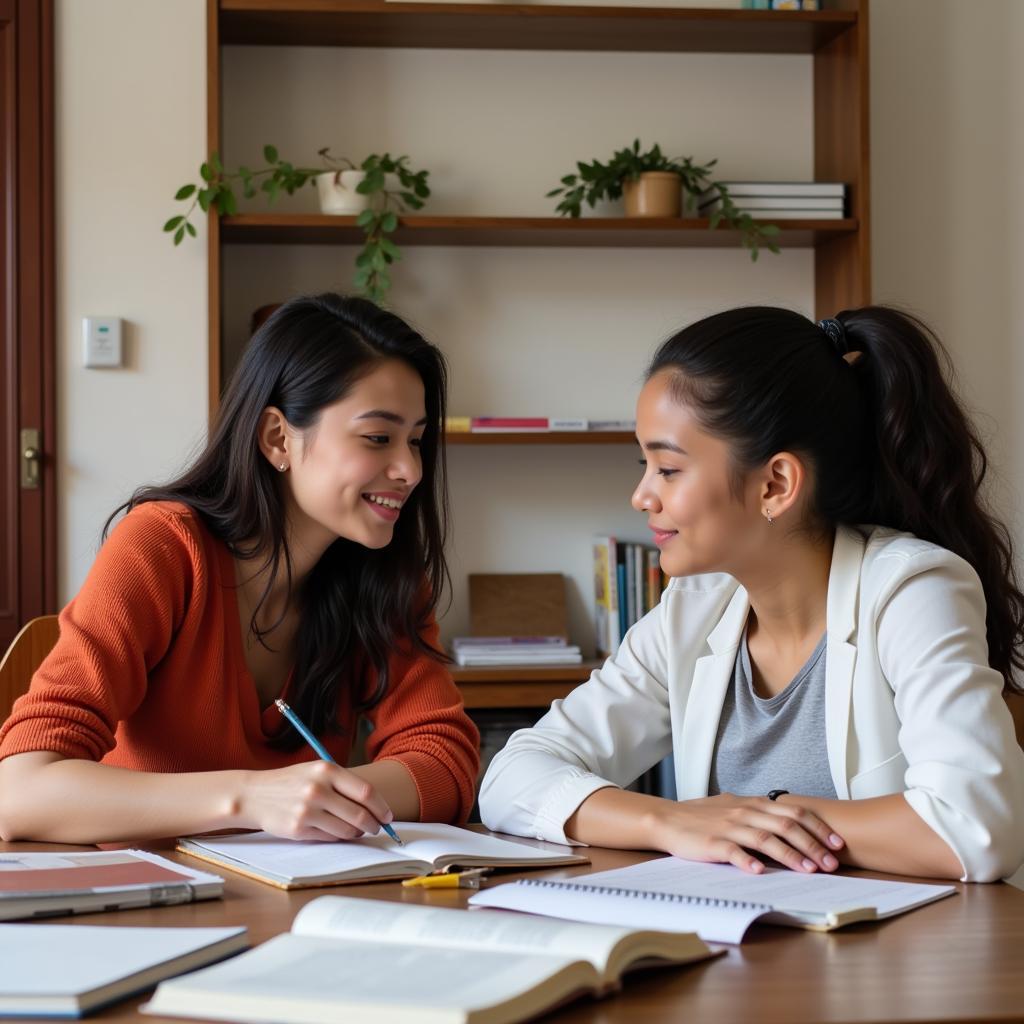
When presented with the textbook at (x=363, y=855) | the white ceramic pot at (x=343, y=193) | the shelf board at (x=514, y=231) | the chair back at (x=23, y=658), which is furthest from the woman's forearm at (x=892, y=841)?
the white ceramic pot at (x=343, y=193)

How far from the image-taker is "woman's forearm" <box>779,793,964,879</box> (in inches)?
45.0

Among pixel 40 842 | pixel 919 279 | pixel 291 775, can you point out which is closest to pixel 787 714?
pixel 291 775

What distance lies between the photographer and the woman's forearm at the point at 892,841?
1.14 metres

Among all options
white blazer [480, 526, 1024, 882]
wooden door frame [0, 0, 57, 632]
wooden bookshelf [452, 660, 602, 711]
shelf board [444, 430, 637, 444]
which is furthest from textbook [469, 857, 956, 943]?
wooden door frame [0, 0, 57, 632]

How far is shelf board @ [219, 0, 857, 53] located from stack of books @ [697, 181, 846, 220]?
1.21 ft

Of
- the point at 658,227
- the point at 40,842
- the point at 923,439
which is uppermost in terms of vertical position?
the point at 658,227

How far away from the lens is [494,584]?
3215 millimetres

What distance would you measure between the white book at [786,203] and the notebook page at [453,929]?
2.45 metres

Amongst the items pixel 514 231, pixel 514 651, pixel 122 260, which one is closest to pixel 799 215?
pixel 514 231

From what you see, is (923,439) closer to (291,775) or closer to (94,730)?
(291,775)

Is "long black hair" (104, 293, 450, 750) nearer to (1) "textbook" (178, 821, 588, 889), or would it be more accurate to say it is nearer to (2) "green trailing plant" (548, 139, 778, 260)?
(1) "textbook" (178, 821, 588, 889)

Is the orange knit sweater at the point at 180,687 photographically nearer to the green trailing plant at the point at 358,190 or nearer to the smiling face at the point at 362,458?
the smiling face at the point at 362,458

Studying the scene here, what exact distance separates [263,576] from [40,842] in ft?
1.53

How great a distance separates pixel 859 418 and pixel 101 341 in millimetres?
2103
